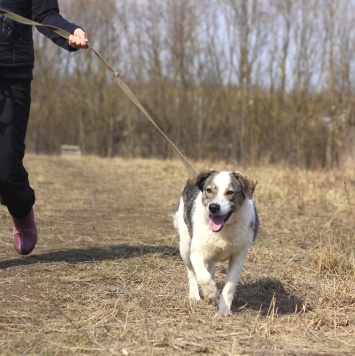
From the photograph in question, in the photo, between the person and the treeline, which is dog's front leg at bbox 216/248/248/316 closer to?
the person

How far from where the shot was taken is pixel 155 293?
175 inches

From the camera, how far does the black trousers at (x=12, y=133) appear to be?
483 centimetres

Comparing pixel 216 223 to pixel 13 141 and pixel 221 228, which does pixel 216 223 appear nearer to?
pixel 221 228

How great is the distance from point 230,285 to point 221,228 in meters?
0.40

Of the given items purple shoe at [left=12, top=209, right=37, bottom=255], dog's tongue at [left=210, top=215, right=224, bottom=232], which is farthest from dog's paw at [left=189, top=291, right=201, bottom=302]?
purple shoe at [left=12, top=209, right=37, bottom=255]

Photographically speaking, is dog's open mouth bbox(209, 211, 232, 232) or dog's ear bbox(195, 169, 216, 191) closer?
dog's open mouth bbox(209, 211, 232, 232)

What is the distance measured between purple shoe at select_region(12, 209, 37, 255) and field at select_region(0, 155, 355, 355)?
0.39ft

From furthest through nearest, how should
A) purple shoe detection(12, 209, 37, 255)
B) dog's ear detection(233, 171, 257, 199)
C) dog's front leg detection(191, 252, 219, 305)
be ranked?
purple shoe detection(12, 209, 37, 255) → dog's ear detection(233, 171, 257, 199) → dog's front leg detection(191, 252, 219, 305)

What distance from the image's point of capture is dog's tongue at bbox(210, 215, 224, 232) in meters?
4.06

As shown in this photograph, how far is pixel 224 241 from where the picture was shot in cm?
417

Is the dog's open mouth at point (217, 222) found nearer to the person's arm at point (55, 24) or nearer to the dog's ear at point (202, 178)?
the dog's ear at point (202, 178)

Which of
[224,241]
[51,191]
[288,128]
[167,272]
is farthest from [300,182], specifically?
[288,128]

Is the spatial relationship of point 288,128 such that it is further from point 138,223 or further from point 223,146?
point 138,223

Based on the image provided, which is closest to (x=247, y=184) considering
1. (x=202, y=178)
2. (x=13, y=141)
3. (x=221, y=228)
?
(x=202, y=178)
